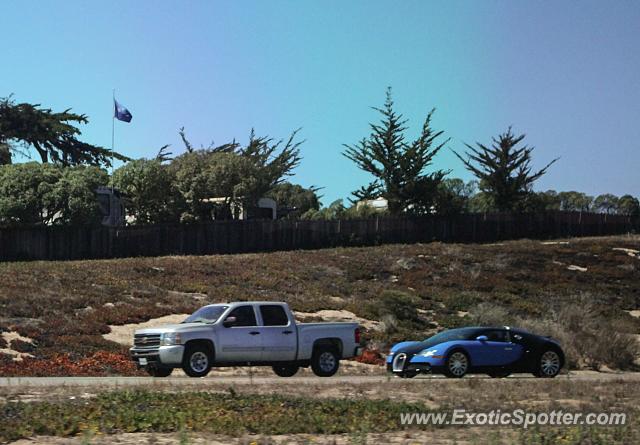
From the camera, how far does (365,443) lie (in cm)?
1088

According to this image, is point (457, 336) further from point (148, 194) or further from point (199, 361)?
point (148, 194)

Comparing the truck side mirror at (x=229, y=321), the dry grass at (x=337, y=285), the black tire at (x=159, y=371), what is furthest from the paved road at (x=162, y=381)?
the dry grass at (x=337, y=285)

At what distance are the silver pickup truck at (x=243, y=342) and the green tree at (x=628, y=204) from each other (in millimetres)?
132774

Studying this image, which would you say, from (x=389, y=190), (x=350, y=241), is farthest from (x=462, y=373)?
(x=389, y=190)

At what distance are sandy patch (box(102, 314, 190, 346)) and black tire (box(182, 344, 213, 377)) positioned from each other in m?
10.1

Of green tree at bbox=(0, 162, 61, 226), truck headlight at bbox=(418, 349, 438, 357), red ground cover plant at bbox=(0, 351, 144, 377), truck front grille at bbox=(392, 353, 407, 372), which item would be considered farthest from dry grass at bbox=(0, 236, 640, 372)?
truck headlight at bbox=(418, 349, 438, 357)

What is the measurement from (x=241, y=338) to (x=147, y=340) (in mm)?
2237

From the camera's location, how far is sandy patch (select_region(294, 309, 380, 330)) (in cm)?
3734

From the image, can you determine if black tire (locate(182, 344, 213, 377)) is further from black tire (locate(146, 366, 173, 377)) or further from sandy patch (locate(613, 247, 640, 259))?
sandy patch (locate(613, 247, 640, 259))

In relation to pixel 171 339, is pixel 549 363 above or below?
below

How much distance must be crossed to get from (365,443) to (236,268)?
37676 mm

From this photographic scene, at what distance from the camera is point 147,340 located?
2156 centimetres

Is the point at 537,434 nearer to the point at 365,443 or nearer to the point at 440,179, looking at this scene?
the point at 365,443

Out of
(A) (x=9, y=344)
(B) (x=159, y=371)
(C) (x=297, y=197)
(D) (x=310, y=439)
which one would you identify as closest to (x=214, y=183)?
(A) (x=9, y=344)
